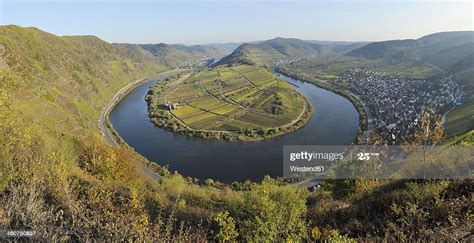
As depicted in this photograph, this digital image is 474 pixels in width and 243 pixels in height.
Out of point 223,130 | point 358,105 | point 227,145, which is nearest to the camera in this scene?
point 227,145

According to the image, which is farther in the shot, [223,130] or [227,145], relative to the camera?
[223,130]

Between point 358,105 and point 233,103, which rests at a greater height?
point 233,103

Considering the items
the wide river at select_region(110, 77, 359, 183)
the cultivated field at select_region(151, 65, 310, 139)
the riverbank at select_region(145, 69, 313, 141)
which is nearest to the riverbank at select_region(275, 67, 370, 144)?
the wide river at select_region(110, 77, 359, 183)

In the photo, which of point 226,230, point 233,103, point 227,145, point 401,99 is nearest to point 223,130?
point 227,145

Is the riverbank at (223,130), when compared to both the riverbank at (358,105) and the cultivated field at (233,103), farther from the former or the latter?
the riverbank at (358,105)

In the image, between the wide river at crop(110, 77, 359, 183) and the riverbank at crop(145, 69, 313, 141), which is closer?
the wide river at crop(110, 77, 359, 183)

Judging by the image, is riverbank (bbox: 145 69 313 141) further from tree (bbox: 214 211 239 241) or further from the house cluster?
tree (bbox: 214 211 239 241)

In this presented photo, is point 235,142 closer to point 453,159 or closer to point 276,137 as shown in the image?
point 276,137

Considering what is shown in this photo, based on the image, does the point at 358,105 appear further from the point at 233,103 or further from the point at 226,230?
the point at 226,230
